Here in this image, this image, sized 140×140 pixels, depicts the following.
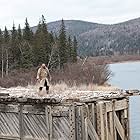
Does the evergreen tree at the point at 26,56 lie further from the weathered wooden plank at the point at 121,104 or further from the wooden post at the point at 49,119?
the wooden post at the point at 49,119

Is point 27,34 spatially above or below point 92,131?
above

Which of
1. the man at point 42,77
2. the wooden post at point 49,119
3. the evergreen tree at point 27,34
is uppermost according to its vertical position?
the evergreen tree at point 27,34

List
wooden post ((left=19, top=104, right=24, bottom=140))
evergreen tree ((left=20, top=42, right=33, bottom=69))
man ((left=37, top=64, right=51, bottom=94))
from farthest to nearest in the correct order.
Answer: evergreen tree ((left=20, top=42, right=33, bottom=69)) → man ((left=37, top=64, right=51, bottom=94)) → wooden post ((left=19, top=104, right=24, bottom=140))

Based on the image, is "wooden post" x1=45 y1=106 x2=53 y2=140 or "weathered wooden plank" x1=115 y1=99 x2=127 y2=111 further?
"weathered wooden plank" x1=115 y1=99 x2=127 y2=111

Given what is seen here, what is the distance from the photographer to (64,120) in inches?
559

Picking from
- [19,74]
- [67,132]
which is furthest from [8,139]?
[19,74]

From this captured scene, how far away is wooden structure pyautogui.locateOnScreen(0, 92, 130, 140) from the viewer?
45.9 feet

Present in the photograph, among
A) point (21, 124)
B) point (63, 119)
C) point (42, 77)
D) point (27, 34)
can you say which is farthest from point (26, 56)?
point (63, 119)

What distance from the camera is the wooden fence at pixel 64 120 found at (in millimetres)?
13961

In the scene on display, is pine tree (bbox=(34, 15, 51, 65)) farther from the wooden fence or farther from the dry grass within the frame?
the wooden fence

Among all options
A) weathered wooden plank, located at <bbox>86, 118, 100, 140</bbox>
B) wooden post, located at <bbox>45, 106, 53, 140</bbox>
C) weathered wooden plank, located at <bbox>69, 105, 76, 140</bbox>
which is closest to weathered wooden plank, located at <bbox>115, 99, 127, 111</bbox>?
weathered wooden plank, located at <bbox>86, 118, 100, 140</bbox>

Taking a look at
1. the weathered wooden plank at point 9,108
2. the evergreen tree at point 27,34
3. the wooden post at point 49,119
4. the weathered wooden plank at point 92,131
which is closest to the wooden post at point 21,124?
the weathered wooden plank at point 9,108

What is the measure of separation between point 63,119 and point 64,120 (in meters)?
0.05

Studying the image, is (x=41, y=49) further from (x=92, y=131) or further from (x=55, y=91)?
(x=92, y=131)
